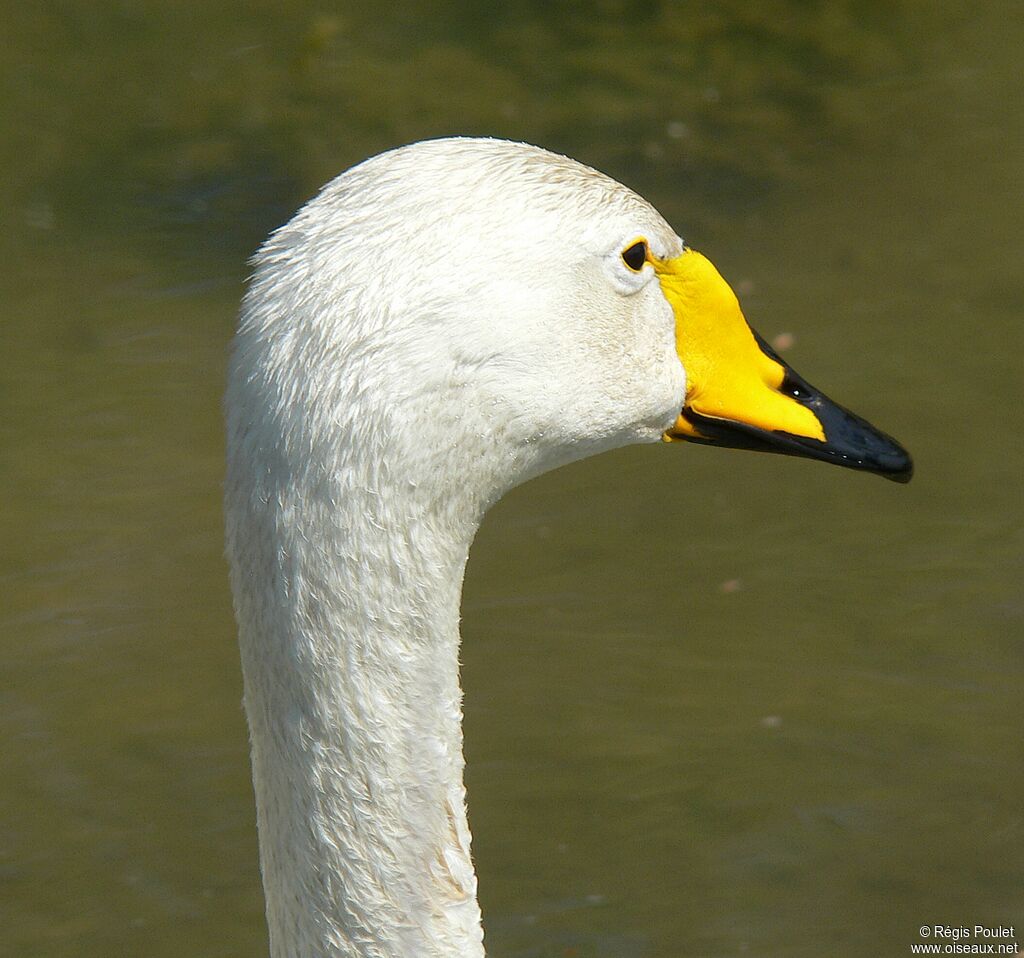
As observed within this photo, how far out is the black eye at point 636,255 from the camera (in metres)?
2.61

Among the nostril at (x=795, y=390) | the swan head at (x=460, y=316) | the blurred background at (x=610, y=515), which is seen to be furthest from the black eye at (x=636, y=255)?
the blurred background at (x=610, y=515)

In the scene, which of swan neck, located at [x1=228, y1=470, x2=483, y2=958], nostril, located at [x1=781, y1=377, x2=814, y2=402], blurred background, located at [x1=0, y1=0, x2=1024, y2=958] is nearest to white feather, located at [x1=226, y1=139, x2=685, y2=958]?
swan neck, located at [x1=228, y1=470, x2=483, y2=958]

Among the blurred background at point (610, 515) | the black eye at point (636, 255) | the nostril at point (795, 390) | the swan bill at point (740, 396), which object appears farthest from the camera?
the blurred background at point (610, 515)

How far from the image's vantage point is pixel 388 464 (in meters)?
2.18

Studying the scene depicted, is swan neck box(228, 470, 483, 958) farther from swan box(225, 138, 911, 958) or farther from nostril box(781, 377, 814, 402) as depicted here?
nostril box(781, 377, 814, 402)

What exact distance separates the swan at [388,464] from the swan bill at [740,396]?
287mm

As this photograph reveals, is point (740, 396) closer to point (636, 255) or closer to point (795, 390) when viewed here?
Answer: point (795, 390)

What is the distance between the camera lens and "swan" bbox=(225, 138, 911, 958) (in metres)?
2.17

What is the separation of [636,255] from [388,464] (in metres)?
0.68

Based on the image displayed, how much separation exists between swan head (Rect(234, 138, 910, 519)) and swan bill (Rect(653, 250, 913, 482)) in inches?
4.3

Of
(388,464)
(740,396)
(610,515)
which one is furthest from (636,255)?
(610,515)

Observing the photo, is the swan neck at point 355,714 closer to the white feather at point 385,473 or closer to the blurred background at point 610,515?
the white feather at point 385,473

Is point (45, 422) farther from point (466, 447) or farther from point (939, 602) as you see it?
point (466, 447)

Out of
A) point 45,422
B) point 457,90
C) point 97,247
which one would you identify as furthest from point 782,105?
point 45,422
